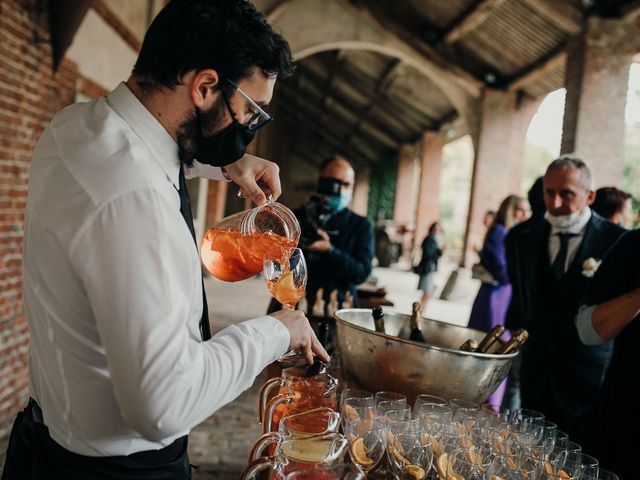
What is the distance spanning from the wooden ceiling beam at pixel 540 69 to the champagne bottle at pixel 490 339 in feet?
21.4

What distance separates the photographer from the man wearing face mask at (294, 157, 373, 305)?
321 cm

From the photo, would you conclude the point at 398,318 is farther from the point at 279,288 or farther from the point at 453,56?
the point at 453,56

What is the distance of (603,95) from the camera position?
6035mm

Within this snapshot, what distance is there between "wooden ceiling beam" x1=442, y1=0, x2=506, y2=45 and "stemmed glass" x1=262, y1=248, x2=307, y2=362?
7020mm

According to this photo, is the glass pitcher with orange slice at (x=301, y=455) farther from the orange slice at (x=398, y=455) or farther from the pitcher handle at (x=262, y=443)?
→ the orange slice at (x=398, y=455)

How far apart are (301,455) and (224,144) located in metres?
0.68

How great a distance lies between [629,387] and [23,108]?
12.1 feet

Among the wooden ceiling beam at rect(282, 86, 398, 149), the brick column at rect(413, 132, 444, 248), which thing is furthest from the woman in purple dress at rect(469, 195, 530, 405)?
the wooden ceiling beam at rect(282, 86, 398, 149)

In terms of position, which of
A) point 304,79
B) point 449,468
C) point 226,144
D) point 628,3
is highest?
point 304,79

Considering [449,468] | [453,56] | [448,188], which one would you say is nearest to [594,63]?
[453,56]

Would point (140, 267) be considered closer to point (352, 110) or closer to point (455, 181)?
point (352, 110)

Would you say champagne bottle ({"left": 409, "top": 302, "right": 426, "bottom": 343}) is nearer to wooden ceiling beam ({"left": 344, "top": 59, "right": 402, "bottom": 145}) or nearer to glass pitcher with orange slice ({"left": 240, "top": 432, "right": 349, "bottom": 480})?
glass pitcher with orange slice ({"left": 240, "top": 432, "right": 349, "bottom": 480})

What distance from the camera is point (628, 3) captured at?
224 inches

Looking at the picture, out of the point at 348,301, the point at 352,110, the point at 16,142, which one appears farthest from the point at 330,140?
the point at 348,301
